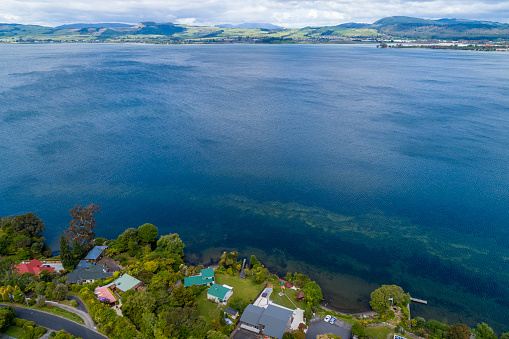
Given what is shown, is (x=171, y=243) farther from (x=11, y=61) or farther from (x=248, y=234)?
(x=11, y=61)

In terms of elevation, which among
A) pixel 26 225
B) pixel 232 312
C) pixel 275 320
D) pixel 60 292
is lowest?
pixel 232 312

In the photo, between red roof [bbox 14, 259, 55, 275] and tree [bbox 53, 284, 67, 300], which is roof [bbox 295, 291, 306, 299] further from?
red roof [bbox 14, 259, 55, 275]

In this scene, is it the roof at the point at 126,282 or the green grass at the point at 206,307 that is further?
the roof at the point at 126,282

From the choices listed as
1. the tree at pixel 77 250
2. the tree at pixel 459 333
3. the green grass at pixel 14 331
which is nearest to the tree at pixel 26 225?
the tree at pixel 77 250

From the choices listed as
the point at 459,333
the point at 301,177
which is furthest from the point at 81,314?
the point at 301,177

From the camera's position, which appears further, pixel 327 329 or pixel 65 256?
pixel 65 256

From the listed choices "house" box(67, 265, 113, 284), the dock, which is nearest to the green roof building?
"house" box(67, 265, 113, 284)

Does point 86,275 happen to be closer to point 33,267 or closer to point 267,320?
point 33,267

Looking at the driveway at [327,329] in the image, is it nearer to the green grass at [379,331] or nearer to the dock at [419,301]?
the green grass at [379,331]
